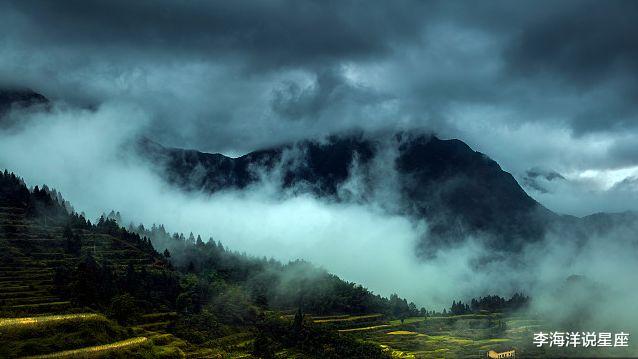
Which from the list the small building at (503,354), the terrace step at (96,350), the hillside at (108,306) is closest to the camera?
the terrace step at (96,350)

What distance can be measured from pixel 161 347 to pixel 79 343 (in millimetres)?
17907

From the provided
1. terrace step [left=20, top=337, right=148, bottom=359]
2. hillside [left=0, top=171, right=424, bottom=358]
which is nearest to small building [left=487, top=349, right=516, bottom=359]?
hillside [left=0, top=171, right=424, bottom=358]

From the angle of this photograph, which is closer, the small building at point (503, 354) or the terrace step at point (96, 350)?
the terrace step at point (96, 350)

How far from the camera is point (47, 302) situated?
364ft

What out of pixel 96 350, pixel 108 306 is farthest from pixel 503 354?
pixel 96 350

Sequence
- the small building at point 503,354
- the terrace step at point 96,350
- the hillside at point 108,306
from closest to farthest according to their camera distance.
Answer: the terrace step at point 96,350, the hillside at point 108,306, the small building at point 503,354

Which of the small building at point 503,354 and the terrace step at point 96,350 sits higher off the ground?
the terrace step at point 96,350

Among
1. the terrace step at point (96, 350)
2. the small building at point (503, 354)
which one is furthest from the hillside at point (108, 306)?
the small building at point (503, 354)

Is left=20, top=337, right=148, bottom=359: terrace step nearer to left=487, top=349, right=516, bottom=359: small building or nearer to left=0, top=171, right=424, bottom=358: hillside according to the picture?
left=0, top=171, right=424, bottom=358: hillside

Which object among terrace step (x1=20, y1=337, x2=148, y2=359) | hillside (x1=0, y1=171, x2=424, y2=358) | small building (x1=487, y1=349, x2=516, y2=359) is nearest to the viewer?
terrace step (x1=20, y1=337, x2=148, y2=359)

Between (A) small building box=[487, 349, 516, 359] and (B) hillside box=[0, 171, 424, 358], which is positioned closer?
(B) hillside box=[0, 171, 424, 358]

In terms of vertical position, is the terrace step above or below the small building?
above

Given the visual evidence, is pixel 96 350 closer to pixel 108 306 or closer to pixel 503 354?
pixel 108 306

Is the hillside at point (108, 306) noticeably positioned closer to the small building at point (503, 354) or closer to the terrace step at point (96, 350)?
the terrace step at point (96, 350)
